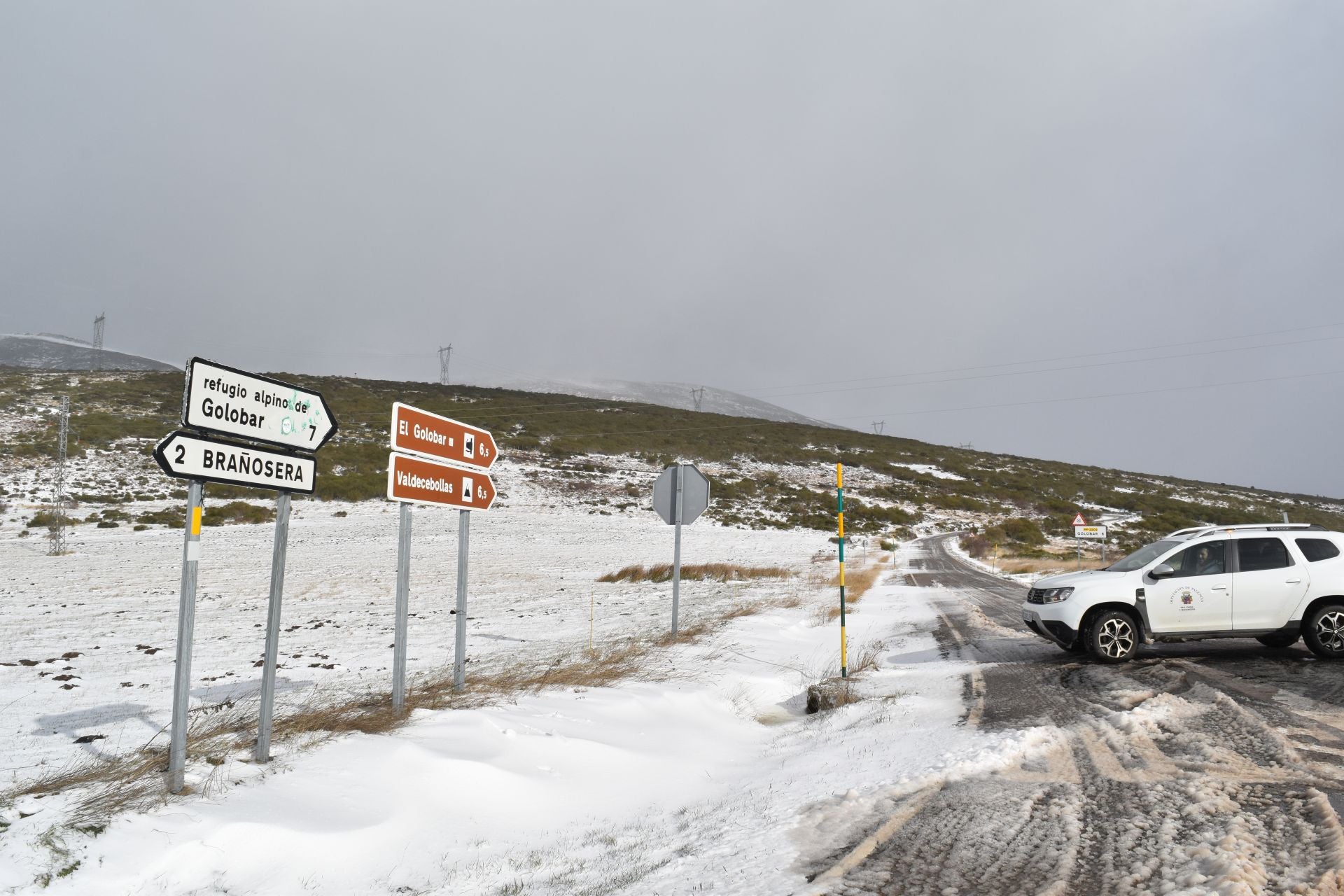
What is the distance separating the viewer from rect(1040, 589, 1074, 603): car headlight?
31.0 feet

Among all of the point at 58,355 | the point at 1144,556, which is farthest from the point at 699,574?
the point at 58,355

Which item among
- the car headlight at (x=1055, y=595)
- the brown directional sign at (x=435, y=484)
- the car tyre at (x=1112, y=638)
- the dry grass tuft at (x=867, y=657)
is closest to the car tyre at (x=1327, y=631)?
the car tyre at (x=1112, y=638)

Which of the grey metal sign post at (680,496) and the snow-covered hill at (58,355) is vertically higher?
the snow-covered hill at (58,355)

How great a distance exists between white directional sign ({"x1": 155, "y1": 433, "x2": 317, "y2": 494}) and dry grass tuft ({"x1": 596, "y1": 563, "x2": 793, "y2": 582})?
58.2 feet

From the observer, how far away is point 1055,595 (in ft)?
31.5

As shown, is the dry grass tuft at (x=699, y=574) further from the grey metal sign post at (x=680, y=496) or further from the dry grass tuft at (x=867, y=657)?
the dry grass tuft at (x=867, y=657)

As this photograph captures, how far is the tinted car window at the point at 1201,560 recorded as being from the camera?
9.34m

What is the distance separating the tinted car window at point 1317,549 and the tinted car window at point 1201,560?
0.95m

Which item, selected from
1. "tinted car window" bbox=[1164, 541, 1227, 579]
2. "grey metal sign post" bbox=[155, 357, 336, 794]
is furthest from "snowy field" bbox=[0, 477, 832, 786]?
"tinted car window" bbox=[1164, 541, 1227, 579]

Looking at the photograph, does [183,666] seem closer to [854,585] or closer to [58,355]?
[854,585]

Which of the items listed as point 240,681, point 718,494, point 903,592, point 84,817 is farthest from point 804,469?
point 84,817

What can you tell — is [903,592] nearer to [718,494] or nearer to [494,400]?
[718,494]

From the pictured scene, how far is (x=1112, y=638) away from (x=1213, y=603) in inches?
52.2

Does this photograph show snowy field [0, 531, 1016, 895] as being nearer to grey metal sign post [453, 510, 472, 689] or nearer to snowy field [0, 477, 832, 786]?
snowy field [0, 477, 832, 786]
